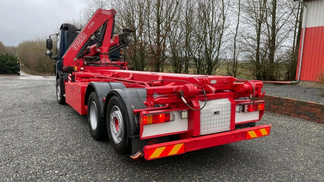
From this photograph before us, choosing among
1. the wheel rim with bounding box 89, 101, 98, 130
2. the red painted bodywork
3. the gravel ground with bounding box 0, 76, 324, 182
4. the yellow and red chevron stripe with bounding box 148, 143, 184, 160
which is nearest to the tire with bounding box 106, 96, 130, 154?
the gravel ground with bounding box 0, 76, 324, 182

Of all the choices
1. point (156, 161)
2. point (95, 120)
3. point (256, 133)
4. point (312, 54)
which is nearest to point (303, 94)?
point (312, 54)

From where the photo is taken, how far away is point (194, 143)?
9.37 feet

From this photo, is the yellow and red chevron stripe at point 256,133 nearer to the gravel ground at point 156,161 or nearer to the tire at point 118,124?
the gravel ground at point 156,161

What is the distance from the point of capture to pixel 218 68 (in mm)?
17531

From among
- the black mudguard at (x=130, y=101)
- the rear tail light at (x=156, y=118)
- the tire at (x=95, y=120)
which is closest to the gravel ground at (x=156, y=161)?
the tire at (x=95, y=120)

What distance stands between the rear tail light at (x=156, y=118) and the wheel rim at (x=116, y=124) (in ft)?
1.93

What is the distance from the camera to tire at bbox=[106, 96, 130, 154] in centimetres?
307

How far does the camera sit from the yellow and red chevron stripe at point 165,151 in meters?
2.65

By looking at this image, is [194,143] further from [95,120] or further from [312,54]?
[312,54]

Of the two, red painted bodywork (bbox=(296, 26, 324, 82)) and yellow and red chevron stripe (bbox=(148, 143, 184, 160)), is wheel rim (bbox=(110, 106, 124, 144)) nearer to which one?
yellow and red chevron stripe (bbox=(148, 143, 184, 160))

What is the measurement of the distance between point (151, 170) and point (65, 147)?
167 centimetres

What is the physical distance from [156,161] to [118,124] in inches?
30.8

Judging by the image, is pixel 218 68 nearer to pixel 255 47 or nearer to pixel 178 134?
pixel 255 47

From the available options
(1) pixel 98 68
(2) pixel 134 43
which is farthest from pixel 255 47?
(1) pixel 98 68
